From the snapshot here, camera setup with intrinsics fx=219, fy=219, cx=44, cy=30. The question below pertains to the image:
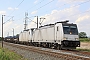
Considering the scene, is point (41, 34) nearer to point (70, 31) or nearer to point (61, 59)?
point (70, 31)

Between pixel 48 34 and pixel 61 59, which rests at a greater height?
pixel 48 34

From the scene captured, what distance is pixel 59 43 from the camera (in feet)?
88.3

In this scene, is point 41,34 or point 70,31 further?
point 41,34

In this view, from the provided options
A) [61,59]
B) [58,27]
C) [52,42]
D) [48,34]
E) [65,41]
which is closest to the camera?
[61,59]

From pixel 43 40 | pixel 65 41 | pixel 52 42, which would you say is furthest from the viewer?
pixel 43 40

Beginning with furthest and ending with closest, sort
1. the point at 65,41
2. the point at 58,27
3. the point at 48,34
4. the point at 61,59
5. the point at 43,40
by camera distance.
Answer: the point at 43,40
the point at 48,34
the point at 58,27
the point at 65,41
the point at 61,59

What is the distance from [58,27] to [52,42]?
3124 millimetres

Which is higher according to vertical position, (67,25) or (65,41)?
(67,25)

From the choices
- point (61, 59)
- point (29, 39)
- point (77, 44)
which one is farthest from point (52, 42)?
point (29, 39)

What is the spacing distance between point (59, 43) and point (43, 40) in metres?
8.34

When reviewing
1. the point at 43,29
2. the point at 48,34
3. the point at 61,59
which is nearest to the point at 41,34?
the point at 43,29

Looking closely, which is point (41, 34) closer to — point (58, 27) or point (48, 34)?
point (48, 34)

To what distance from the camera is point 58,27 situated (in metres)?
27.7

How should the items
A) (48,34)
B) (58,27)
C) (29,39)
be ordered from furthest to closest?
1. (29,39)
2. (48,34)
3. (58,27)
